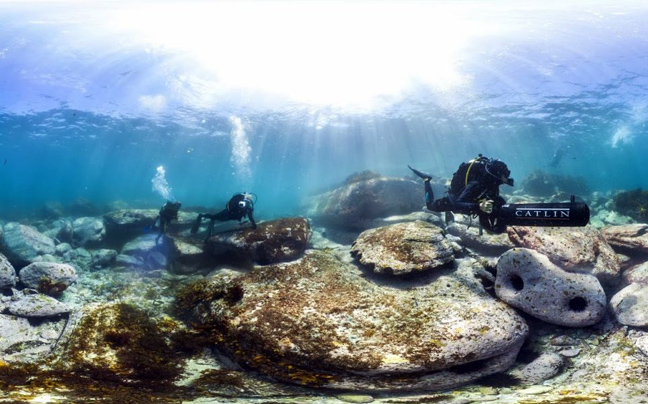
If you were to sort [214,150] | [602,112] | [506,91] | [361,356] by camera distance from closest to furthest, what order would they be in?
[361,356], [506,91], [602,112], [214,150]

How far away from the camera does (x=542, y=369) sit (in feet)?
14.6

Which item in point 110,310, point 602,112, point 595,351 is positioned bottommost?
point 110,310

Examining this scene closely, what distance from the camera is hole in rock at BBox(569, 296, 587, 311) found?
17.3 feet

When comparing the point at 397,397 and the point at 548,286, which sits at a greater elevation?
the point at 548,286

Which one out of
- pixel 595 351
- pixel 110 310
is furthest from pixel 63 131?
pixel 595 351

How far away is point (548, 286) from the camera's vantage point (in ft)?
17.7

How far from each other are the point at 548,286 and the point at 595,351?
109cm

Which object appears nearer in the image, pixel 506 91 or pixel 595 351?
pixel 595 351

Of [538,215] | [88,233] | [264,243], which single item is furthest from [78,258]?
[538,215]

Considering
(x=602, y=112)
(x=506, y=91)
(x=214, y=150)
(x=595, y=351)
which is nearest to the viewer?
(x=595, y=351)

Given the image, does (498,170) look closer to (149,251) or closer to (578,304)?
(578,304)

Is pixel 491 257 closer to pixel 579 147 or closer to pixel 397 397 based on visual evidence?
pixel 397 397

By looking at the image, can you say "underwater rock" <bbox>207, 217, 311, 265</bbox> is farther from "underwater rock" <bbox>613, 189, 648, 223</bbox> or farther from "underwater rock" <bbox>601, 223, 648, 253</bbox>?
"underwater rock" <bbox>613, 189, 648, 223</bbox>

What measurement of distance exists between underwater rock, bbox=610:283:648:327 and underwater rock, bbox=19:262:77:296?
1133cm
